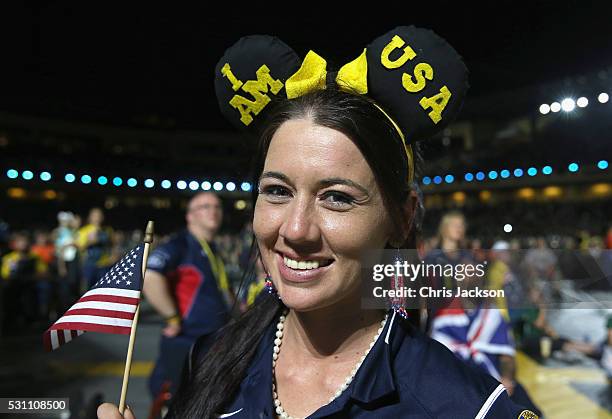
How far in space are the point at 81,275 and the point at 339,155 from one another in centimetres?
861

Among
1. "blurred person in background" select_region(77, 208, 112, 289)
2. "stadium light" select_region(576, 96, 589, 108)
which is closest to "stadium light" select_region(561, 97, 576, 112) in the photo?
"stadium light" select_region(576, 96, 589, 108)

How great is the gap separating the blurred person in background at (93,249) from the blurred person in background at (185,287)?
14.7ft

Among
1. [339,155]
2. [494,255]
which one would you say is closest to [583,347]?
[494,255]

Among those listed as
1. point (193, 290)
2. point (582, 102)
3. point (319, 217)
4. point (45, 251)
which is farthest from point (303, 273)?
point (45, 251)

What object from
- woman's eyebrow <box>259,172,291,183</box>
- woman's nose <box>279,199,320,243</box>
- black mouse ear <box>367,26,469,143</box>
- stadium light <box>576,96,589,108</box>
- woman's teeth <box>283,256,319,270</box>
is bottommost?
woman's teeth <box>283,256,319,270</box>

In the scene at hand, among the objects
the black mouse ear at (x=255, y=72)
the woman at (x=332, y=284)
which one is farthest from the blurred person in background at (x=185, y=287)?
the black mouse ear at (x=255, y=72)

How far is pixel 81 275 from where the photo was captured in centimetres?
884

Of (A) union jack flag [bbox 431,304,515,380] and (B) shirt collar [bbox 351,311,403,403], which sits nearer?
(B) shirt collar [bbox 351,311,403,403]

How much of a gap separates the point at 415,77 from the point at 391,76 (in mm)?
56

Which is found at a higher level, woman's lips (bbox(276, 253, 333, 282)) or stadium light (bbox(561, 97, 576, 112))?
stadium light (bbox(561, 97, 576, 112))

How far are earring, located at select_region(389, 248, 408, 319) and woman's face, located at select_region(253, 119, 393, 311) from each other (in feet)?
0.47

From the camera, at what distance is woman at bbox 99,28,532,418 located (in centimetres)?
118

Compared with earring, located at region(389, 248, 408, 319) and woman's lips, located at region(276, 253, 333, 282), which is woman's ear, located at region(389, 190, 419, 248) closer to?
earring, located at region(389, 248, 408, 319)

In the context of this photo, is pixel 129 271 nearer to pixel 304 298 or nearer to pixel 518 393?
pixel 304 298
